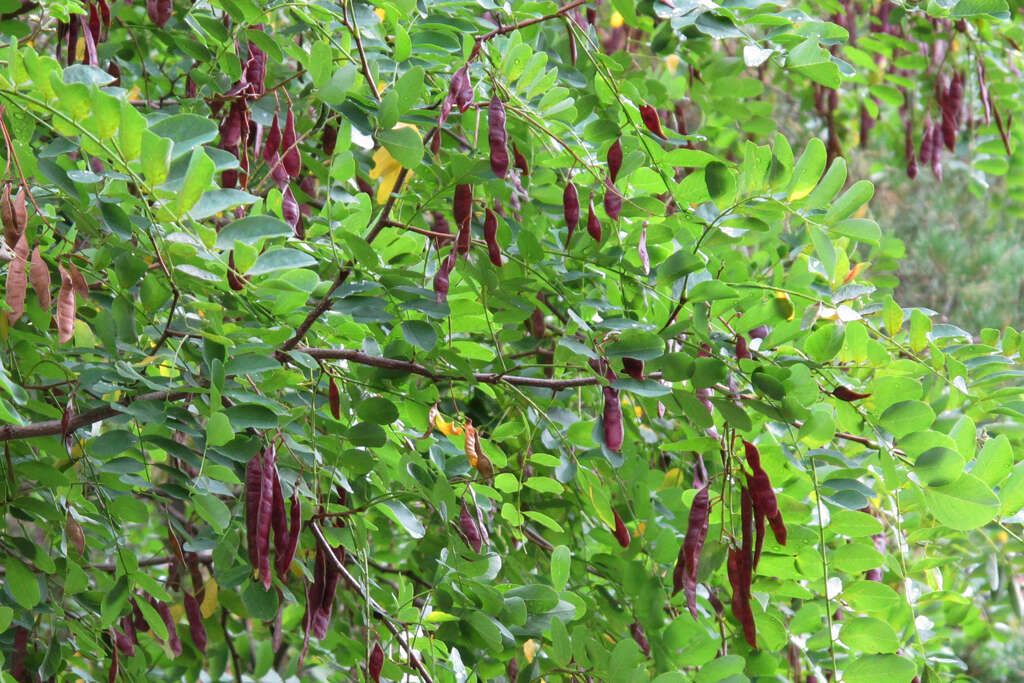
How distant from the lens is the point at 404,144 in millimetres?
912

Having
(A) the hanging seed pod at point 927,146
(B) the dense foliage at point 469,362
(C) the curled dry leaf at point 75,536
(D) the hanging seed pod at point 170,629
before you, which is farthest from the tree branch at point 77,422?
(A) the hanging seed pod at point 927,146

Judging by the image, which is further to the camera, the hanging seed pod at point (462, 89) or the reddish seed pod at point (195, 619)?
the reddish seed pod at point (195, 619)

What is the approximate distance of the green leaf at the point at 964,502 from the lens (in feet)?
2.99

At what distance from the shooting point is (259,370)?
3.03ft

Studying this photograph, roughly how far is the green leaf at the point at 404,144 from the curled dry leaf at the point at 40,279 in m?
0.31

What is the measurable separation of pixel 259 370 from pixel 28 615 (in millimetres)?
531

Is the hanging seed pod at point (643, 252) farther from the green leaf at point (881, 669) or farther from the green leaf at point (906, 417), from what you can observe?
the green leaf at point (881, 669)

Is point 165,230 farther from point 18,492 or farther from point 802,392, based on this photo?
point 802,392

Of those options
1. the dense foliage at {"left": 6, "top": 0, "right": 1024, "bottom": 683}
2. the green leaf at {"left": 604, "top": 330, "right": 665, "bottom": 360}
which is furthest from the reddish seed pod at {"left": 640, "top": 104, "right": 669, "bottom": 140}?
the green leaf at {"left": 604, "top": 330, "right": 665, "bottom": 360}

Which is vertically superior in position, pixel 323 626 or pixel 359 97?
pixel 359 97

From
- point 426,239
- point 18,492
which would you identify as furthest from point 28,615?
point 426,239

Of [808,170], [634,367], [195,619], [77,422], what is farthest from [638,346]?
[195,619]

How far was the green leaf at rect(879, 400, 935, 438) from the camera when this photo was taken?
92 centimetres

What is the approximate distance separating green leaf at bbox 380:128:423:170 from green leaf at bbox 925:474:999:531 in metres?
0.57
